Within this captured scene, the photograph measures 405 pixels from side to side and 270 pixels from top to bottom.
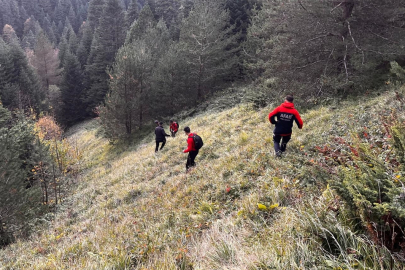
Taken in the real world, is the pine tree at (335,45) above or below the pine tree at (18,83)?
below

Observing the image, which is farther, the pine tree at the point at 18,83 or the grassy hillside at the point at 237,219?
the pine tree at the point at 18,83

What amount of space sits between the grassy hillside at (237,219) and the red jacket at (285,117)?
0.69 meters

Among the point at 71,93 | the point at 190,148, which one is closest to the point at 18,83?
the point at 71,93

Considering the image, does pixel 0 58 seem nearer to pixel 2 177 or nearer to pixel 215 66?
pixel 215 66

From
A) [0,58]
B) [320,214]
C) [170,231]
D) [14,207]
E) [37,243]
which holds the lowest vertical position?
[14,207]

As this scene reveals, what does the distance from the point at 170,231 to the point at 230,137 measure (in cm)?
707

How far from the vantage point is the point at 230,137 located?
11117 mm

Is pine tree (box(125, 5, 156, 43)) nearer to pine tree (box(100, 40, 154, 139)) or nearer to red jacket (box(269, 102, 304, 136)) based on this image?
pine tree (box(100, 40, 154, 139))

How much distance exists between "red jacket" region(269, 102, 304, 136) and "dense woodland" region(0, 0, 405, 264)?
4.50 meters

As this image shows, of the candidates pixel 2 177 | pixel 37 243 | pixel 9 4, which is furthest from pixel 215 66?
pixel 9 4

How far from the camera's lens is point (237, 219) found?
13.4 ft

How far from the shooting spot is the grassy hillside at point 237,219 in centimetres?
254

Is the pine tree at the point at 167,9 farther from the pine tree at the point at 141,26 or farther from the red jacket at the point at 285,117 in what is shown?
the red jacket at the point at 285,117

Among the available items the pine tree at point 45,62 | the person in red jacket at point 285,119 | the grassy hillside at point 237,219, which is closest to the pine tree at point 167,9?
the pine tree at point 45,62
